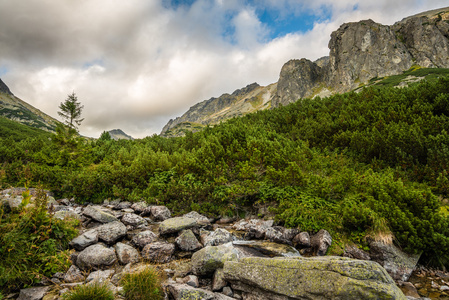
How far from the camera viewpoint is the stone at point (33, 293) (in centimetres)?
360

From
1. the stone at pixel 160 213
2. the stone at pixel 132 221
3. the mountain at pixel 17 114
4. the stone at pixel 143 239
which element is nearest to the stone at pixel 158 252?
the stone at pixel 143 239

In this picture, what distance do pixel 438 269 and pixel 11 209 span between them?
11241 millimetres

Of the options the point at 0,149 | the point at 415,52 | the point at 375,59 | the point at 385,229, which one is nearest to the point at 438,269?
the point at 385,229

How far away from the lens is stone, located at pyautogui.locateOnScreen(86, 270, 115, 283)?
14.1 feet

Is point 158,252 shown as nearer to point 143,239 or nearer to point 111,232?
point 143,239

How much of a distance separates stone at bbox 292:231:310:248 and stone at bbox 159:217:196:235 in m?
3.47

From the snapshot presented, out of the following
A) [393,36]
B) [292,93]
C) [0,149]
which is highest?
[393,36]

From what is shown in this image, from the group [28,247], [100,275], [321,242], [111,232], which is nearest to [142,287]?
[100,275]

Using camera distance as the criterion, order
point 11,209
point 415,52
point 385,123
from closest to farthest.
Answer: point 11,209 → point 385,123 → point 415,52

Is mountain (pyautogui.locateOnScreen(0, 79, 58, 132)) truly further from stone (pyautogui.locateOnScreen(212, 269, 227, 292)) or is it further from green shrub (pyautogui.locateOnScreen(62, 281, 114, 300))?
stone (pyautogui.locateOnScreen(212, 269, 227, 292))

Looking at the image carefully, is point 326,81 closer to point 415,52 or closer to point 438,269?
point 415,52

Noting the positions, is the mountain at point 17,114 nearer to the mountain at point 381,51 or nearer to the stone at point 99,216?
the mountain at point 381,51

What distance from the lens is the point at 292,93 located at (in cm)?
14275

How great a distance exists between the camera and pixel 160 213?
8.59 metres
